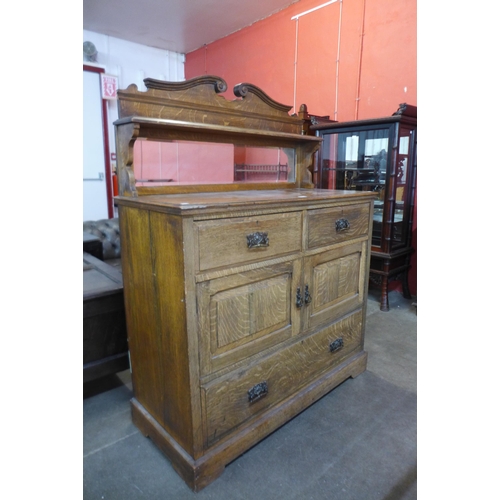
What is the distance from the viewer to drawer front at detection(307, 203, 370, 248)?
1543mm

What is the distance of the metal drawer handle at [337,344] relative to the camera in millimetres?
1811

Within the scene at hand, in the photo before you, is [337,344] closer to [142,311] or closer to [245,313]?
[245,313]

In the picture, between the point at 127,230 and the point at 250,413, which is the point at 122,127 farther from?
the point at 250,413

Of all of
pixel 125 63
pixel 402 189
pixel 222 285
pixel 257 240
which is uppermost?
pixel 125 63

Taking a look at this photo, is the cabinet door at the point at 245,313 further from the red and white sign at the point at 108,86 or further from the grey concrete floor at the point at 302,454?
the red and white sign at the point at 108,86

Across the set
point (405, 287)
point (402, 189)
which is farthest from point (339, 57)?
point (405, 287)

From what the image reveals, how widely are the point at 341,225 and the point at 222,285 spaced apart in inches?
27.5

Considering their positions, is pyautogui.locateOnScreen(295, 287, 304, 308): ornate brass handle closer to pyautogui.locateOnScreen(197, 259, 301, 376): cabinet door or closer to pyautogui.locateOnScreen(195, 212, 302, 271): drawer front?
pyautogui.locateOnScreen(197, 259, 301, 376): cabinet door

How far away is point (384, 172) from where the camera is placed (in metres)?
2.78

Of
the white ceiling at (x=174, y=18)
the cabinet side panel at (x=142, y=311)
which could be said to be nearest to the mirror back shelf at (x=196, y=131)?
the cabinet side panel at (x=142, y=311)

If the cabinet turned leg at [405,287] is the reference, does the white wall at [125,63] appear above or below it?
above
